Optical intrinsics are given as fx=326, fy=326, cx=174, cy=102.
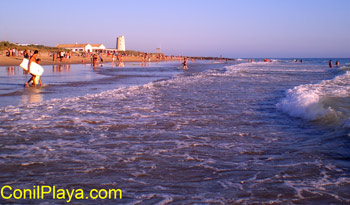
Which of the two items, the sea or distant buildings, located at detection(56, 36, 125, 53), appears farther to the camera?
distant buildings, located at detection(56, 36, 125, 53)

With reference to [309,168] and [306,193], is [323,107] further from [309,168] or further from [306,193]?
[306,193]

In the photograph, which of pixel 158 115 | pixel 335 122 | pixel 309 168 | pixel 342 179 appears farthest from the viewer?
pixel 158 115

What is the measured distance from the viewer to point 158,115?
8.30 m

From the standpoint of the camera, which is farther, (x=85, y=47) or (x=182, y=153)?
(x=85, y=47)

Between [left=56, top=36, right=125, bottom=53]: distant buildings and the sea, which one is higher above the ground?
[left=56, top=36, right=125, bottom=53]: distant buildings

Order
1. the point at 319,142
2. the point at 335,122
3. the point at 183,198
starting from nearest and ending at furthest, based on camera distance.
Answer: the point at 183,198 → the point at 319,142 → the point at 335,122

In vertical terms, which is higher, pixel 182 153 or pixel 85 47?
pixel 85 47

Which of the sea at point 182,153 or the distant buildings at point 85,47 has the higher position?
the distant buildings at point 85,47

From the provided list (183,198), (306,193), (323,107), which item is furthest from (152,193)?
(323,107)

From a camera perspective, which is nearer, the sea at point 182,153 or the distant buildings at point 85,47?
the sea at point 182,153

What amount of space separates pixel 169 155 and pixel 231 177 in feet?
3.88

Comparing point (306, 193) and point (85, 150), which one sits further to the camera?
point (85, 150)

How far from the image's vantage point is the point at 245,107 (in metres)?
9.80

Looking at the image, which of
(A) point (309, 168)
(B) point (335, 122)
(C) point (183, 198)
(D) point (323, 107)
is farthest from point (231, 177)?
(D) point (323, 107)
